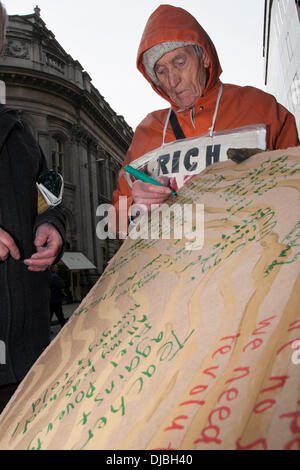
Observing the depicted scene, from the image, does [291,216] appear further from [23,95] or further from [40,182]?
[23,95]

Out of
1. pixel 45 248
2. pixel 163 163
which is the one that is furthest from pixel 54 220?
pixel 163 163

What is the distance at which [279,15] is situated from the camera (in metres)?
19.0

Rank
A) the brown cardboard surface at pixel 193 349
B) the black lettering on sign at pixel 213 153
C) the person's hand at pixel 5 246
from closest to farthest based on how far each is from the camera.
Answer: the brown cardboard surface at pixel 193 349, the person's hand at pixel 5 246, the black lettering on sign at pixel 213 153

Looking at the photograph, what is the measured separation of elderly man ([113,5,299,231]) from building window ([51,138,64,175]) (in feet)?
48.9

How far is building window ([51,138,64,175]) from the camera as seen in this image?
15.9 metres

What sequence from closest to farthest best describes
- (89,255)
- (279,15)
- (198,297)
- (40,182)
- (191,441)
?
(191,441)
(198,297)
(40,182)
(89,255)
(279,15)

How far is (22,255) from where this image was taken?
1.11 m

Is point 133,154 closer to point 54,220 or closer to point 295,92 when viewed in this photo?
point 54,220

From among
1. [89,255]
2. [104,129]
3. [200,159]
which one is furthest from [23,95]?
[200,159]

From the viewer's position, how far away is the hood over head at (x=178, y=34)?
144cm

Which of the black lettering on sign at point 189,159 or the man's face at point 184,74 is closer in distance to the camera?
the black lettering on sign at point 189,159

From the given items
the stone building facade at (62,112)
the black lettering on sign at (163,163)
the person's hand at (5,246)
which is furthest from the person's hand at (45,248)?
the stone building facade at (62,112)

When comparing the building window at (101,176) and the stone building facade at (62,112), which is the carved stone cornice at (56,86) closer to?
the stone building facade at (62,112)

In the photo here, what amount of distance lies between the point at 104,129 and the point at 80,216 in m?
6.68
